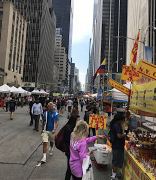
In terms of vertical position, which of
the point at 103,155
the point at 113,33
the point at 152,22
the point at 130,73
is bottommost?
the point at 103,155

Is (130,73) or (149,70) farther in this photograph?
(130,73)

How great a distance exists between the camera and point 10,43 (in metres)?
83.8

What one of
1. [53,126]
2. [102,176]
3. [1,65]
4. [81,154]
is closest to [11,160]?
[53,126]

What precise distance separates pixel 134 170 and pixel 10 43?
79401 mm

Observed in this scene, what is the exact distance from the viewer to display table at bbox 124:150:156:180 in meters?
6.09

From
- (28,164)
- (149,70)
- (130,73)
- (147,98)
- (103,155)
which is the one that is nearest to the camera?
(149,70)

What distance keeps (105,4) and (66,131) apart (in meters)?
147

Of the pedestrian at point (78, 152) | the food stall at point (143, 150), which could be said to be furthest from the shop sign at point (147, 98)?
the pedestrian at point (78, 152)

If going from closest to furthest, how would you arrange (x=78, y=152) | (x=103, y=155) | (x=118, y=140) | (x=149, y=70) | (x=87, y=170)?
1. (x=87, y=170)
2. (x=78, y=152)
3. (x=149, y=70)
4. (x=118, y=140)
5. (x=103, y=155)

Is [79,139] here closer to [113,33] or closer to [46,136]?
[46,136]

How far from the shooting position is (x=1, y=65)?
3152 inches

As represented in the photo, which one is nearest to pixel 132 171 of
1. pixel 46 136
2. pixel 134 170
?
pixel 134 170

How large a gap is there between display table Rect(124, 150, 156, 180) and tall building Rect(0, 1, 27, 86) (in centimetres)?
7008

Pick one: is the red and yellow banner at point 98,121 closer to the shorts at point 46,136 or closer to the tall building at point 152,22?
the shorts at point 46,136
